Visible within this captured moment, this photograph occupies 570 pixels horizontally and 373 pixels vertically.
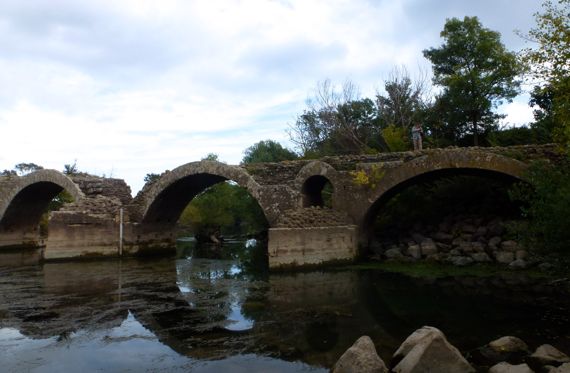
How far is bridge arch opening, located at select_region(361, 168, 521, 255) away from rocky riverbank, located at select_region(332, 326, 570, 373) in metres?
8.70

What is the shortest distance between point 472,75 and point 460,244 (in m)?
9.07

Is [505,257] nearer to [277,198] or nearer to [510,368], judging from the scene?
[277,198]

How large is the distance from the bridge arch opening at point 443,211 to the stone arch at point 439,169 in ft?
0.27

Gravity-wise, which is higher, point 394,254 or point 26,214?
point 26,214

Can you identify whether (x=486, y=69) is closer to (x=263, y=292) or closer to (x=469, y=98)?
(x=469, y=98)

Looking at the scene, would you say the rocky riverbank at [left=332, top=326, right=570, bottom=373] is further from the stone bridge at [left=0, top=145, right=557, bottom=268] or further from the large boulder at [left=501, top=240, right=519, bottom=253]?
the large boulder at [left=501, top=240, right=519, bottom=253]

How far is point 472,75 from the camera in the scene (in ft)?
67.2

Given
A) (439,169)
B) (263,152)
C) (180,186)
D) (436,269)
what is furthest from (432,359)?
(263,152)

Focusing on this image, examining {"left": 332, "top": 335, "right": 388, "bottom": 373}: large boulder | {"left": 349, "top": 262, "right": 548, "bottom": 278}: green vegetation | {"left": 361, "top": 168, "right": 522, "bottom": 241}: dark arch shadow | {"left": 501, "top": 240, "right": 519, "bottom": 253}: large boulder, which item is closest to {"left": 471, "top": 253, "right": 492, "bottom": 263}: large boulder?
{"left": 349, "top": 262, "right": 548, "bottom": 278}: green vegetation

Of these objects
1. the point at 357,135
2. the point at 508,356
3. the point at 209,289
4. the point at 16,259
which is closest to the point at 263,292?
the point at 209,289

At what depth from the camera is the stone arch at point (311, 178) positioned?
15.4 m

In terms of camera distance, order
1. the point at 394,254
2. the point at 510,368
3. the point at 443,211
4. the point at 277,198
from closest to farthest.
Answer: the point at 510,368
the point at 394,254
the point at 277,198
the point at 443,211

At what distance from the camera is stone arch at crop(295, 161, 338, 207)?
50.5 ft

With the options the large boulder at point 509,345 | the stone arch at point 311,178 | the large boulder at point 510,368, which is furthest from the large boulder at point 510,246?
the large boulder at point 510,368
